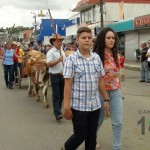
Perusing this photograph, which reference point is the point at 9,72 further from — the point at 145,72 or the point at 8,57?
the point at 145,72

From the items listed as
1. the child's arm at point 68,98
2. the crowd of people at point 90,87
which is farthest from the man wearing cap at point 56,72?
the child's arm at point 68,98

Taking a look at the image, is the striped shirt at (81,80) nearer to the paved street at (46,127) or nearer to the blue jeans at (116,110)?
the blue jeans at (116,110)

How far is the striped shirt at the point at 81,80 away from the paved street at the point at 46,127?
1637 mm

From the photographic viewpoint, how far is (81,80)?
4.53 metres

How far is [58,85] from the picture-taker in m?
7.91

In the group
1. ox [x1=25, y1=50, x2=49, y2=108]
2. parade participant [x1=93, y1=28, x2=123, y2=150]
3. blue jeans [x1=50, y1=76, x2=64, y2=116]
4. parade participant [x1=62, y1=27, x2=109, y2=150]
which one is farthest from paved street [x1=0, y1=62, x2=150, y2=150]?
parade participant [x1=62, y1=27, x2=109, y2=150]

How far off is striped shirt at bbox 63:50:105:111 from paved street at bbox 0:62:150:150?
5.37 feet

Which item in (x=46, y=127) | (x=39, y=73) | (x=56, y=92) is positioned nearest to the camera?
(x=46, y=127)

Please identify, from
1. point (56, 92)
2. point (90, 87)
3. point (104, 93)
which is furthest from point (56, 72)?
point (90, 87)

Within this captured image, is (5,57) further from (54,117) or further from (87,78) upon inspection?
(87,78)

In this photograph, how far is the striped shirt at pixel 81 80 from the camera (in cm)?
452

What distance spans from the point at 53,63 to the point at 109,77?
2.60 metres

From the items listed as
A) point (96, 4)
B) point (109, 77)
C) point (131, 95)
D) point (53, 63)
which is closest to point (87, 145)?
point (109, 77)

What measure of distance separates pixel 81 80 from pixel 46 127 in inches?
129
